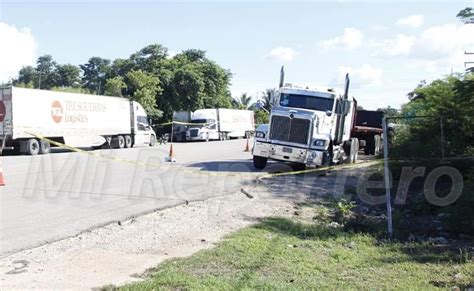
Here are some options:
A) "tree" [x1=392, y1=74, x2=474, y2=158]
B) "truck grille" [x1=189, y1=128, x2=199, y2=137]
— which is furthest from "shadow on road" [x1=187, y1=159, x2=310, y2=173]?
"truck grille" [x1=189, y1=128, x2=199, y2=137]

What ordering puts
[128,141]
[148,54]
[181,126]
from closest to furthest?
[128,141] < [181,126] < [148,54]

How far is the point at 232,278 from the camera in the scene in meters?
5.92

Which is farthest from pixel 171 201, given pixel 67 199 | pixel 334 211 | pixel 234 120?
pixel 234 120

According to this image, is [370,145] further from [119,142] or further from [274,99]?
[119,142]

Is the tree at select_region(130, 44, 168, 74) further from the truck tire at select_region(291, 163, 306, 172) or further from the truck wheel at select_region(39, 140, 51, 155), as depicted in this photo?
the truck tire at select_region(291, 163, 306, 172)

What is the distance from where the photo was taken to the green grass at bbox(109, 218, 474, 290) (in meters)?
5.84

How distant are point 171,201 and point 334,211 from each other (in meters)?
3.50

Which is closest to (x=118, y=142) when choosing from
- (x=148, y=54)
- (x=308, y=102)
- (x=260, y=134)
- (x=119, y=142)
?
(x=119, y=142)

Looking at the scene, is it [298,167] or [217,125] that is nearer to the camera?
[298,167]

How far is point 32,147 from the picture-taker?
25.2m

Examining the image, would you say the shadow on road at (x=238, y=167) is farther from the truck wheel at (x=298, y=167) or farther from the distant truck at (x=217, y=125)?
the distant truck at (x=217, y=125)

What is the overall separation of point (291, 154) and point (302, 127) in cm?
97

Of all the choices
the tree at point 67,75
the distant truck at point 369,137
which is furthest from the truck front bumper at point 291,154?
the tree at point 67,75

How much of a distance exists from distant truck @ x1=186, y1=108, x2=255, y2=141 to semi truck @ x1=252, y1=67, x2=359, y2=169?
26.9 metres
